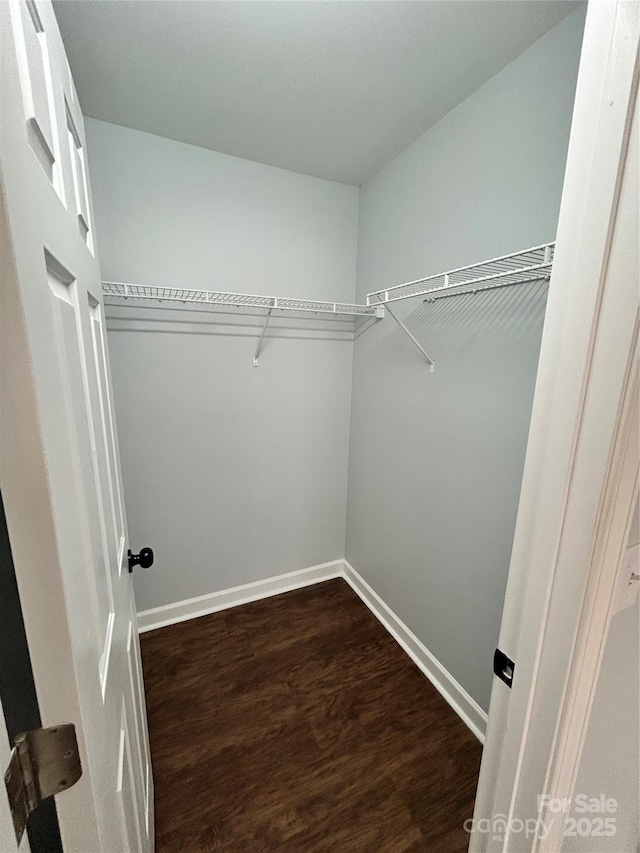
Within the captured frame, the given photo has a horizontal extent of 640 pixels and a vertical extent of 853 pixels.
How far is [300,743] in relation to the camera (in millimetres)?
1441

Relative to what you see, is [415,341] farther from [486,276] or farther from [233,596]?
[233,596]

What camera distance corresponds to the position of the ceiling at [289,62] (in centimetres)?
102

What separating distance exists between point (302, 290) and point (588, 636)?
6.21 feet

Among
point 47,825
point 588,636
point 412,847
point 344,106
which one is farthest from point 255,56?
point 412,847

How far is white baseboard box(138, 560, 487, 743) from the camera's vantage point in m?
1.57

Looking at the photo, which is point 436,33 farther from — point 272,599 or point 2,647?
point 272,599

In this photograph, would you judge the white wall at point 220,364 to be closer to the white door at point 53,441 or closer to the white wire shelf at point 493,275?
the white wire shelf at point 493,275

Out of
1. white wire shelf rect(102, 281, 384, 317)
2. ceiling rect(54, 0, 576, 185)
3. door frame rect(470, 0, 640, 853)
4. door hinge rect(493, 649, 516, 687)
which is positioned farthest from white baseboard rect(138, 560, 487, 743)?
ceiling rect(54, 0, 576, 185)

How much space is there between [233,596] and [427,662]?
1.16 metres

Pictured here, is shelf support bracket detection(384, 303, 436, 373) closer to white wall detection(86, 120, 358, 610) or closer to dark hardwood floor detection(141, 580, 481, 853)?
white wall detection(86, 120, 358, 610)

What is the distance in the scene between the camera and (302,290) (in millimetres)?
2016

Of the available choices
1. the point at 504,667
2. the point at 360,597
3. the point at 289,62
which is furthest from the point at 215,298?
the point at 360,597

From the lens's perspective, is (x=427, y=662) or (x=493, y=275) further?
(x=427, y=662)

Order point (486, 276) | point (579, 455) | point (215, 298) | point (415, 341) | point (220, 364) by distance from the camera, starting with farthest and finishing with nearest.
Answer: point (220, 364), point (215, 298), point (415, 341), point (486, 276), point (579, 455)
